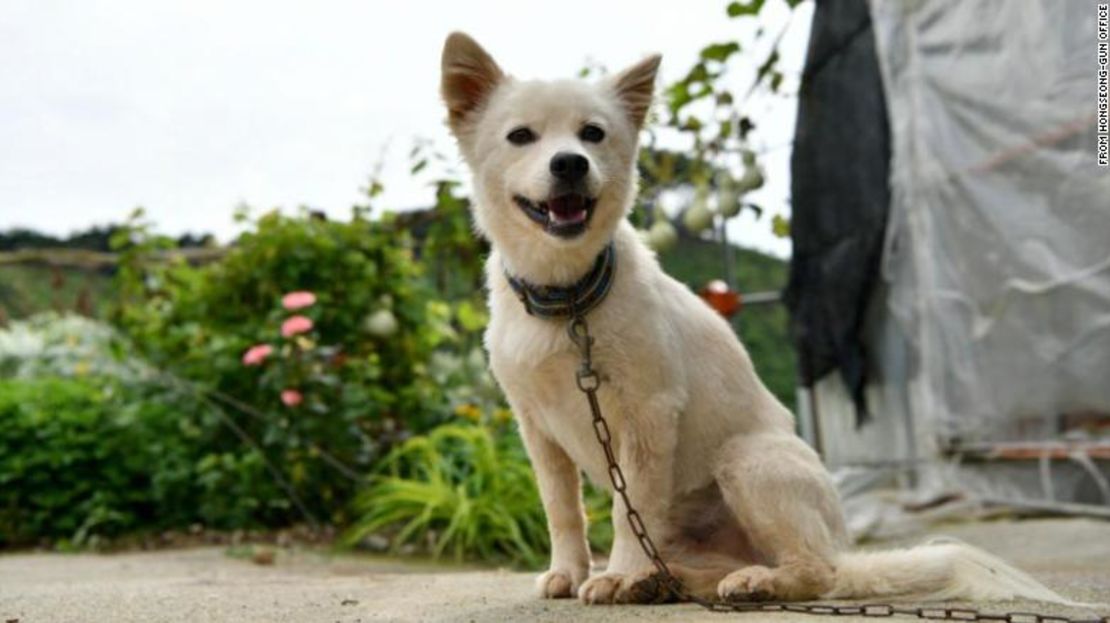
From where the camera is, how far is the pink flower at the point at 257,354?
23.3 feet

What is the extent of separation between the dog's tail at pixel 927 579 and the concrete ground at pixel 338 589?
0.31 feet

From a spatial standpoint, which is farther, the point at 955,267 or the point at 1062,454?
the point at 955,267

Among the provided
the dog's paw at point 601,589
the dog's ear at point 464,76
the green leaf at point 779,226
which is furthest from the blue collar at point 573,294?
the green leaf at point 779,226

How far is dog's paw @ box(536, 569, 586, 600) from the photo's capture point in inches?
140

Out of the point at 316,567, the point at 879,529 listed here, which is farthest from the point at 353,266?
the point at 879,529

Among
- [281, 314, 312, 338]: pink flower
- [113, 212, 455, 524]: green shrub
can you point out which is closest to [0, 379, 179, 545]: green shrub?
[113, 212, 455, 524]: green shrub

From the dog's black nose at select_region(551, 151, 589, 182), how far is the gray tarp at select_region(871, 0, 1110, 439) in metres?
3.59

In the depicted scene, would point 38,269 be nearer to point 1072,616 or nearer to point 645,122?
point 645,122

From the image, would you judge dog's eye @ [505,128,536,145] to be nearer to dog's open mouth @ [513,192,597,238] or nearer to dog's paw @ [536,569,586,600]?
dog's open mouth @ [513,192,597,238]

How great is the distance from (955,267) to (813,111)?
1.31m

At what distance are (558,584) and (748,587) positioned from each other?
1.94ft

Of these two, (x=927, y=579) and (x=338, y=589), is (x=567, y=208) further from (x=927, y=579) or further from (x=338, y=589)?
(x=338, y=589)

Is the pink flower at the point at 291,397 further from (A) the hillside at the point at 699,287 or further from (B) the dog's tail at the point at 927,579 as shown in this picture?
(B) the dog's tail at the point at 927,579

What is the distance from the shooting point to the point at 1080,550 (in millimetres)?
5559
